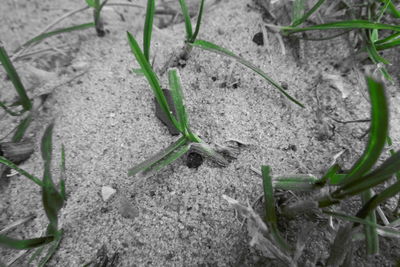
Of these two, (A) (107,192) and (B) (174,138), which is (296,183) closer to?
(B) (174,138)

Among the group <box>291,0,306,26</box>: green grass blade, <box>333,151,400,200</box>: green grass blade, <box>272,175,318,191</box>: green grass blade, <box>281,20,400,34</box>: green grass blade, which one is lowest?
<box>272,175,318,191</box>: green grass blade

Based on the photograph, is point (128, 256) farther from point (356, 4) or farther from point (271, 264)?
point (356, 4)

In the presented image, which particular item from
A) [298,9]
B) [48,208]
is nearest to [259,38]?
[298,9]

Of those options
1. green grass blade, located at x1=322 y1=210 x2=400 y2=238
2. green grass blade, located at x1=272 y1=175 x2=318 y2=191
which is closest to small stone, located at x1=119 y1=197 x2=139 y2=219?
green grass blade, located at x1=272 y1=175 x2=318 y2=191

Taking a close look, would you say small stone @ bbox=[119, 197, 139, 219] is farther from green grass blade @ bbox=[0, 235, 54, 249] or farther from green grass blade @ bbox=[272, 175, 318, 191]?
green grass blade @ bbox=[272, 175, 318, 191]

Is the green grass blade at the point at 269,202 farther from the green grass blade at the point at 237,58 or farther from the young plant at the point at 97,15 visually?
the young plant at the point at 97,15
